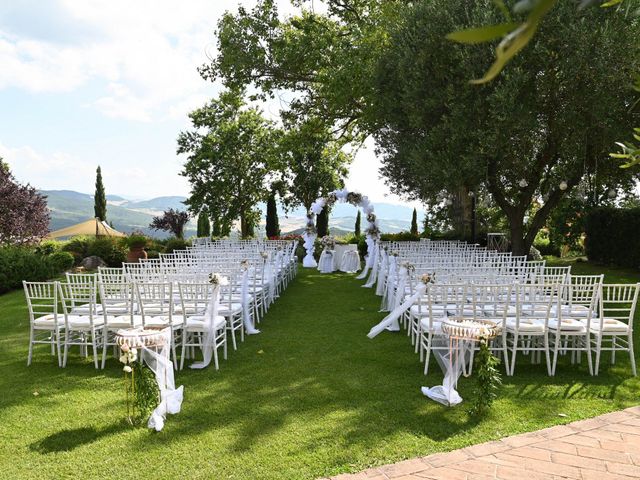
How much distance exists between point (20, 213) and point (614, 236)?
17938 millimetres

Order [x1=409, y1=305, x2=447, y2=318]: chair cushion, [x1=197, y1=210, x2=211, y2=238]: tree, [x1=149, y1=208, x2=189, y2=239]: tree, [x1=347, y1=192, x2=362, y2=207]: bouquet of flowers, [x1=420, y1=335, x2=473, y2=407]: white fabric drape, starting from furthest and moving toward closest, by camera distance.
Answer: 1. [x1=197, y1=210, x2=211, y2=238]: tree
2. [x1=149, y1=208, x2=189, y2=239]: tree
3. [x1=347, y1=192, x2=362, y2=207]: bouquet of flowers
4. [x1=409, y1=305, x2=447, y2=318]: chair cushion
5. [x1=420, y1=335, x2=473, y2=407]: white fabric drape

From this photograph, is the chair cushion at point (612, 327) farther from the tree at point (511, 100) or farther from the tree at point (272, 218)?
the tree at point (272, 218)

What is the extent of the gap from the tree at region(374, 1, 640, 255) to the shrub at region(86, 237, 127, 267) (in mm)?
9988

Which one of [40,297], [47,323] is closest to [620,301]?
[47,323]

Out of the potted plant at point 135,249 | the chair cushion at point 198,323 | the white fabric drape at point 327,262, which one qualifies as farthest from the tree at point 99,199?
the chair cushion at point 198,323

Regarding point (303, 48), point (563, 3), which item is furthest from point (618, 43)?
point (303, 48)

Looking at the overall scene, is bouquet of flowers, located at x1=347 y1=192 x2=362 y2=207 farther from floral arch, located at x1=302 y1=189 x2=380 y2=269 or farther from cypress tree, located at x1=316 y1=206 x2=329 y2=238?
cypress tree, located at x1=316 y1=206 x2=329 y2=238

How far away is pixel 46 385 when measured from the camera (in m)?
5.38

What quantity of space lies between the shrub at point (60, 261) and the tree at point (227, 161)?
10.4 m

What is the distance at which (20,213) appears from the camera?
54.6 feet

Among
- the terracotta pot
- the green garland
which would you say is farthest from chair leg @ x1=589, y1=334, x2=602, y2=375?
the terracotta pot

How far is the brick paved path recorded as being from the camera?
11.3 feet

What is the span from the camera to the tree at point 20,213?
16.3 m

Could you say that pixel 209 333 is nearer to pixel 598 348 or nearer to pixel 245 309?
pixel 245 309
